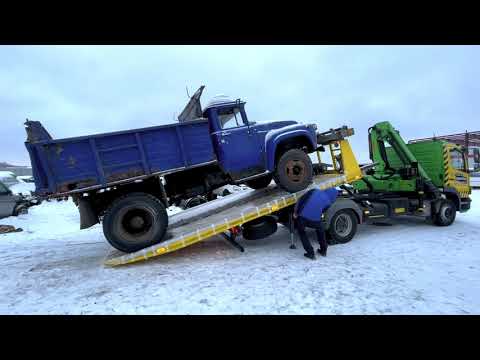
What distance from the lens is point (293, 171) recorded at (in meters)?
5.94

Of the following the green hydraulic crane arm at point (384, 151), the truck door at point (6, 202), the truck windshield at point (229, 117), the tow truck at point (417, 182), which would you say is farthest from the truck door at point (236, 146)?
the truck door at point (6, 202)

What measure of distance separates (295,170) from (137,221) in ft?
12.2

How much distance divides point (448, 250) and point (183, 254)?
18.4 ft

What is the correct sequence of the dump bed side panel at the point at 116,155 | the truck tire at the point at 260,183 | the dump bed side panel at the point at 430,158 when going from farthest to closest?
1. the dump bed side panel at the point at 430,158
2. the truck tire at the point at 260,183
3. the dump bed side panel at the point at 116,155

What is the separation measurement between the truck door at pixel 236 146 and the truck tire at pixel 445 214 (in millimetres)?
5530

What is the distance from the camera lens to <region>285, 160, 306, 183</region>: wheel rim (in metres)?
5.88

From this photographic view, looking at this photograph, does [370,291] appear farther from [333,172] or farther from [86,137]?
[86,137]

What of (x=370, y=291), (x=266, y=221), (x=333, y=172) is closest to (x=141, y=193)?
(x=266, y=221)

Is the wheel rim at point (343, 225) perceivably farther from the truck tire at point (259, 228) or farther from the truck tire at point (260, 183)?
the truck tire at point (260, 183)

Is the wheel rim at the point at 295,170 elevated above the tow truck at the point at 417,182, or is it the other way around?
the wheel rim at the point at 295,170

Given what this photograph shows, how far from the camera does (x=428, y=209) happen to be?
7.30m

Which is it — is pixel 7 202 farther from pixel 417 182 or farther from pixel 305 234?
pixel 417 182

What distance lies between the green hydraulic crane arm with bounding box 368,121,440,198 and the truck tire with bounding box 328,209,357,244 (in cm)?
316

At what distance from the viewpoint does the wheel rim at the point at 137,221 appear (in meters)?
5.03
